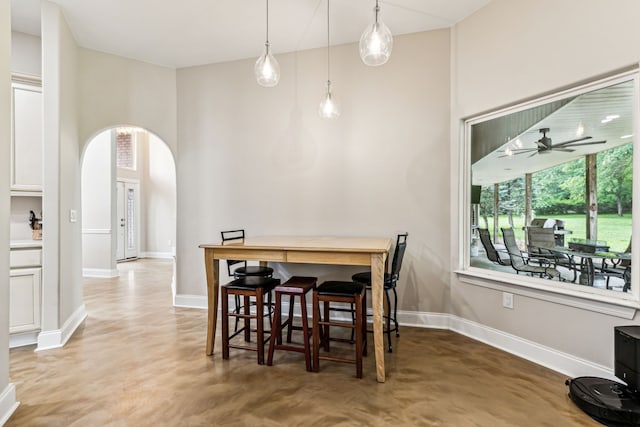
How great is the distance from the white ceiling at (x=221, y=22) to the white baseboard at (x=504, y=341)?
114 inches

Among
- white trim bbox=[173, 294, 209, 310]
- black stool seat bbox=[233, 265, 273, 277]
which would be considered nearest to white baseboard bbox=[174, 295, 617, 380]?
white trim bbox=[173, 294, 209, 310]

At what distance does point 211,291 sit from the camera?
2.71m

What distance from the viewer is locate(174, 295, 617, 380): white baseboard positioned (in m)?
2.31

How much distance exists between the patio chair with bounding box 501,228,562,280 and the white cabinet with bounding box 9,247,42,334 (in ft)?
13.7

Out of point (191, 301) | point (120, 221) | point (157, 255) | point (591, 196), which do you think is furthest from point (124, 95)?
point (157, 255)

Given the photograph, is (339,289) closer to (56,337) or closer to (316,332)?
(316,332)

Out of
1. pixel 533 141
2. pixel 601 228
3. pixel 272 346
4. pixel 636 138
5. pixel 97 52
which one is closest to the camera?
pixel 636 138

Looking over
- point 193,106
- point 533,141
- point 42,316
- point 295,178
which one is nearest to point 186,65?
point 193,106

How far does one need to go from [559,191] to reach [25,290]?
4.57 metres

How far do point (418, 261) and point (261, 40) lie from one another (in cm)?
289

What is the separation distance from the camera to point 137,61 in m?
3.93

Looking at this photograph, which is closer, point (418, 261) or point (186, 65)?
point (418, 261)

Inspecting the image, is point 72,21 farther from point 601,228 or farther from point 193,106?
point 601,228

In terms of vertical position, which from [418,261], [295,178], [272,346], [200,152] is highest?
[200,152]
